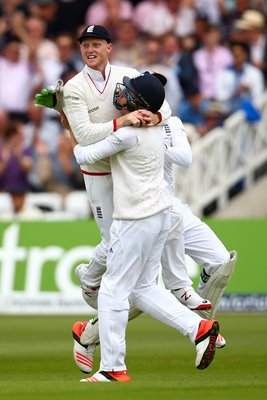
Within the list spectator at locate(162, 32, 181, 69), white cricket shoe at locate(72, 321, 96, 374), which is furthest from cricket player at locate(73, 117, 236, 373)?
spectator at locate(162, 32, 181, 69)

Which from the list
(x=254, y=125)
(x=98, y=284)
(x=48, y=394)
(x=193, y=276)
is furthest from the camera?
(x=254, y=125)

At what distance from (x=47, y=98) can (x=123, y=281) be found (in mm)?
1589

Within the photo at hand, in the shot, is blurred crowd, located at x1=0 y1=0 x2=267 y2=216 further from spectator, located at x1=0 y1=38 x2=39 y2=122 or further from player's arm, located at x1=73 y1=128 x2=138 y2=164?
player's arm, located at x1=73 y1=128 x2=138 y2=164

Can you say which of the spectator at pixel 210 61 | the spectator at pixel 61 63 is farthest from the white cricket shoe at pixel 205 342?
the spectator at pixel 61 63

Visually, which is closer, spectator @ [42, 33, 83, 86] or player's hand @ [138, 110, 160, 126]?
player's hand @ [138, 110, 160, 126]

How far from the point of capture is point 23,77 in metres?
19.9

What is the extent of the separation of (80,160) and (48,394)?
1.87 meters

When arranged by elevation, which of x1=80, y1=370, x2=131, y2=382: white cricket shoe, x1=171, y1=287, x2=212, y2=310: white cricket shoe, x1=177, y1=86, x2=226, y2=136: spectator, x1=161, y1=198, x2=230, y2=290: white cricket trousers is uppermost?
x1=161, y1=198, x2=230, y2=290: white cricket trousers

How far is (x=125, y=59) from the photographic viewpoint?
19969mm

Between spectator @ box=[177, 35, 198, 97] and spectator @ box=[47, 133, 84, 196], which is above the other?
spectator @ box=[177, 35, 198, 97]

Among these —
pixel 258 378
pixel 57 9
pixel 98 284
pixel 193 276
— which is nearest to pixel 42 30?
pixel 57 9

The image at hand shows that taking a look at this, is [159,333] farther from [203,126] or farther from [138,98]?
[138,98]

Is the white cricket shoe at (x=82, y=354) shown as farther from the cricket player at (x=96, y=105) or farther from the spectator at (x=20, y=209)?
the spectator at (x=20, y=209)

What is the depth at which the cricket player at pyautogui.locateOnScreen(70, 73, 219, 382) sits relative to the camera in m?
8.70
